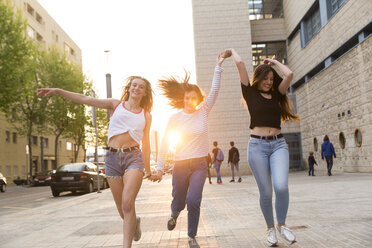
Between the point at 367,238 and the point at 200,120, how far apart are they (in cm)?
226

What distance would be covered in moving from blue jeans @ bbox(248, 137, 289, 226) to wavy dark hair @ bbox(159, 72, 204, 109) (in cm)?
94

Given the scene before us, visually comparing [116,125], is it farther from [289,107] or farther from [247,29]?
[247,29]

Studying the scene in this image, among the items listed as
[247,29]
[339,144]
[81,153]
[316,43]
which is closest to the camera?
[339,144]

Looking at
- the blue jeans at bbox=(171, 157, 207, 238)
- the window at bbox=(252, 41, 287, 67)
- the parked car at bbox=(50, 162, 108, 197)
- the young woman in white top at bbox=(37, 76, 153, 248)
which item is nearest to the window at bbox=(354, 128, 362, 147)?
the parked car at bbox=(50, 162, 108, 197)

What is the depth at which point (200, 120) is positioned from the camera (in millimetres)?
4730

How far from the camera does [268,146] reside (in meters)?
4.45

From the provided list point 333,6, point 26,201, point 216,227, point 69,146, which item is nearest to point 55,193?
point 26,201

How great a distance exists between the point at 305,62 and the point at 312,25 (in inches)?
103

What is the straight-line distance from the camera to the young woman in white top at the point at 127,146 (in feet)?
13.4

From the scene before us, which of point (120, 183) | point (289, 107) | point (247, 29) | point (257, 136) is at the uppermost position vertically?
point (247, 29)

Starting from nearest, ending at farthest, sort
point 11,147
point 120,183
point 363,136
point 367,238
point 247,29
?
point 120,183, point 367,238, point 363,136, point 247,29, point 11,147

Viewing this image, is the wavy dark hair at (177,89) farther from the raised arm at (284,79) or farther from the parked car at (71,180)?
the parked car at (71,180)

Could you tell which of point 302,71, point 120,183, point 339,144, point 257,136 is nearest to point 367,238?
point 257,136

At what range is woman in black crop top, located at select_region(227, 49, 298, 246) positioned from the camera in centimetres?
436
